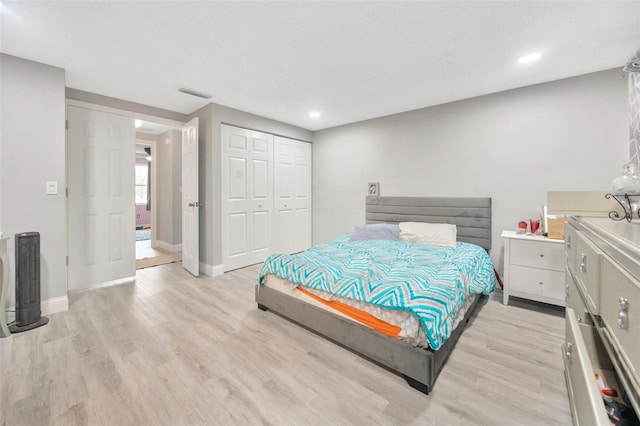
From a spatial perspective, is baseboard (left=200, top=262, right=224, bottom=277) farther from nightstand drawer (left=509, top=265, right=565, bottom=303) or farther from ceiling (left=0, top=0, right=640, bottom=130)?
nightstand drawer (left=509, top=265, right=565, bottom=303)

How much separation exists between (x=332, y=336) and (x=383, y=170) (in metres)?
2.95

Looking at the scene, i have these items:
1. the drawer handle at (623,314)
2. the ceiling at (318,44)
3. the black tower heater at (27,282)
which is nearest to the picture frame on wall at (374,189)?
the ceiling at (318,44)

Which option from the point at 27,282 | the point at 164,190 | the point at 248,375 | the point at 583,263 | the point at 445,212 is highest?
the point at 164,190

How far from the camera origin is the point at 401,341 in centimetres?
169

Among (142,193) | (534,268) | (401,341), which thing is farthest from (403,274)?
(142,193)

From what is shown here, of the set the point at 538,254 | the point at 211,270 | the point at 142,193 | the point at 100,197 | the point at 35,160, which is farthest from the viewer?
the point at 142,193

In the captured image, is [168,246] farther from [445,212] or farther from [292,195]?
[445,212]

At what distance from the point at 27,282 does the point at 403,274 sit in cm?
325

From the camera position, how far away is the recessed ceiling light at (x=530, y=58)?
7.70 feet

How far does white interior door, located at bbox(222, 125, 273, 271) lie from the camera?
12.8 ft

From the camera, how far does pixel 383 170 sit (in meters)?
4.30

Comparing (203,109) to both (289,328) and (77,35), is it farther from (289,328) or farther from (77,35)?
(289,328)

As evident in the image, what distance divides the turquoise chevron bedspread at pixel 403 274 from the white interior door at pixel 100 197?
7.73 ft

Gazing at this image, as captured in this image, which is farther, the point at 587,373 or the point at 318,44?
the point at 318,44
